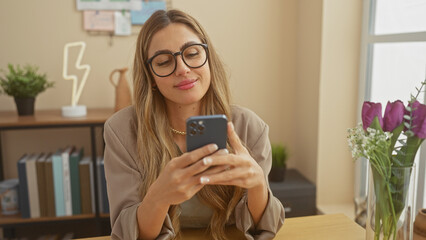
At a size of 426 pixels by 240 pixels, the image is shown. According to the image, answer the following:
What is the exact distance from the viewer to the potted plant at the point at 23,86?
6.93 ft

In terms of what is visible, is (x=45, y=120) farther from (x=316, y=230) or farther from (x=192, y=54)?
(x=316, y=230)

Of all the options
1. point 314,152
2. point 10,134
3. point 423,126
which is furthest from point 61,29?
point 423,126

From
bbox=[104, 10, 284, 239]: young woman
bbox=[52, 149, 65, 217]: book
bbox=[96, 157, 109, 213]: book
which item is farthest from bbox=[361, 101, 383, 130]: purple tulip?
bbox=[52, 149, 65, 217]: book

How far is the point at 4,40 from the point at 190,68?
164 cm

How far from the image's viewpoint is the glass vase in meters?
0.90

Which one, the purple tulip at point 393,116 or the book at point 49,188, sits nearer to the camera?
the purple tulip at point 393,116

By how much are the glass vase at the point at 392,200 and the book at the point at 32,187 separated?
1.83 metres

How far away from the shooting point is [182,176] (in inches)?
36.5

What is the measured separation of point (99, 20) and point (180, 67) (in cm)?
139

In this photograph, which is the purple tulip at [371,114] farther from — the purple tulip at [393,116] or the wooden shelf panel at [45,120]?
the wooden shelf panel at [45,120]

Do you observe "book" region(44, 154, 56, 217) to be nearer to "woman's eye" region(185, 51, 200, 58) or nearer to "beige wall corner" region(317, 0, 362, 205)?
"woman's eye" region(185, 51, 200, 58)

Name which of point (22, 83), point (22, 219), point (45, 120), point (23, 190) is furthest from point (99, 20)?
point (22, 219)

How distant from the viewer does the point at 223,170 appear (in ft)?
3.15

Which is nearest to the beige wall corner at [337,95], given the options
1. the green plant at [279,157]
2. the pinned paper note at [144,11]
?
the green plant at [279,157]
